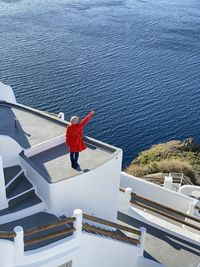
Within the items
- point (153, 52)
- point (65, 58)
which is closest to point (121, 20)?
point (153, 52)

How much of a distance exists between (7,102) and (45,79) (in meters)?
30.0

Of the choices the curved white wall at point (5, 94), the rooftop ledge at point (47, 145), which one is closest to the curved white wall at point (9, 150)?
the rooftop ledge at point (47, 145)

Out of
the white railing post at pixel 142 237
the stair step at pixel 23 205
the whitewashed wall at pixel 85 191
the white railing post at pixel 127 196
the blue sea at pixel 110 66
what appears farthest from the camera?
the blue sea at pixel 110 66

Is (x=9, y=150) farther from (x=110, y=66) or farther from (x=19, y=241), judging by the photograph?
(x=110, y=66)

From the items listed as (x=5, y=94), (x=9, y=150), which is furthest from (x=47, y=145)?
(x=5, y=94)

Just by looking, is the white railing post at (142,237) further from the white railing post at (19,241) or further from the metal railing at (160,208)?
the white railing post at (19,241)

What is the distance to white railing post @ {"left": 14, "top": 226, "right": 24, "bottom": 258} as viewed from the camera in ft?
33.8

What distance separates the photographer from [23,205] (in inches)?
485

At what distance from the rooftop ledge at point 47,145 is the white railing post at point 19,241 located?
2.28 meters

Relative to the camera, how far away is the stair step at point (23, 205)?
1208cm

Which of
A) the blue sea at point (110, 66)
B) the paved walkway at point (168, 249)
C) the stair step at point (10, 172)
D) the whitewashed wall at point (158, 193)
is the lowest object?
the blue sea at point (110, 66)

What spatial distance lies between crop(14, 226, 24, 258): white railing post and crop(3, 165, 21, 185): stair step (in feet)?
9.55

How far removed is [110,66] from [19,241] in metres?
42.6

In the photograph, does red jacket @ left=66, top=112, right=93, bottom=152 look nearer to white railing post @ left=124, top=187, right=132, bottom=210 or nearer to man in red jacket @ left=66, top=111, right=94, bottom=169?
man in red jacket @ left=66, top=111, right=94, bottom=169
